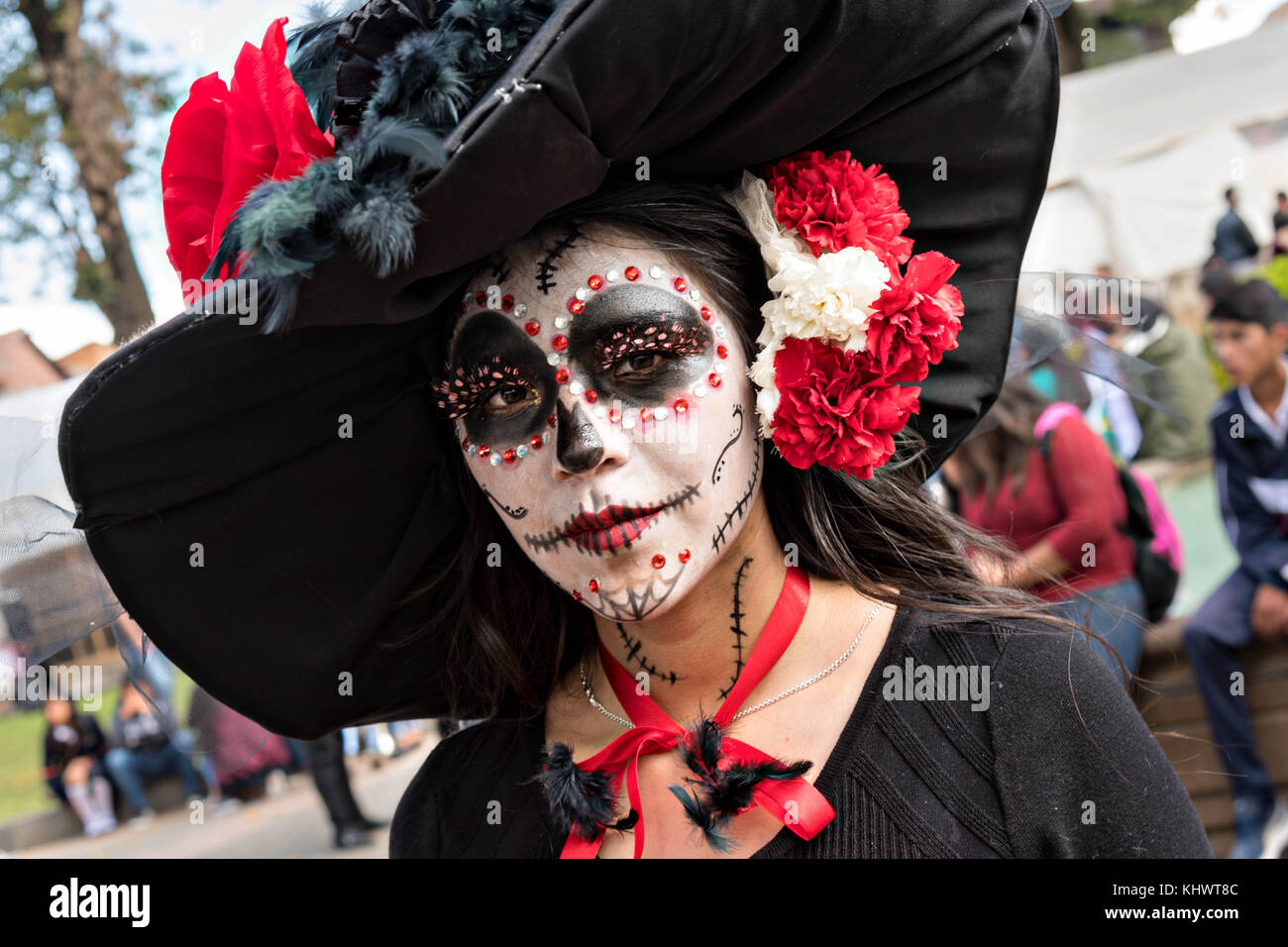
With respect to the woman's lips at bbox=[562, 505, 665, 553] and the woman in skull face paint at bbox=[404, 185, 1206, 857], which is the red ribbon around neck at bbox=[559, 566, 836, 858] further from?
the woman's lips at bbox=[562, 505, 665, 553]

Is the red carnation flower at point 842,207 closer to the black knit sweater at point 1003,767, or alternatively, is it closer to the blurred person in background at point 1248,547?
the black knit sweater at point 1003,767

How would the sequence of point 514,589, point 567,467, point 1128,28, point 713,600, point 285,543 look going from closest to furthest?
point 567,467 < point 713,600 < point 285,543 < point 514,589 < point 1128,28

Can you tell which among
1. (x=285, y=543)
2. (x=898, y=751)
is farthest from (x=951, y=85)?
(x=285, y=543)

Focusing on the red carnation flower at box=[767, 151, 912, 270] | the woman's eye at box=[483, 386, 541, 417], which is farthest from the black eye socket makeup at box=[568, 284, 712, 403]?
the red carnation flower at box=[767, 151, 912, 270]

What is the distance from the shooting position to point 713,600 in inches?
81.1

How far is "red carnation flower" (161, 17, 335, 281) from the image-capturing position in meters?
1.75

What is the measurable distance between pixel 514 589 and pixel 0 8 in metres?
6.36

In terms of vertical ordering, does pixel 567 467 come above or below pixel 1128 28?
below

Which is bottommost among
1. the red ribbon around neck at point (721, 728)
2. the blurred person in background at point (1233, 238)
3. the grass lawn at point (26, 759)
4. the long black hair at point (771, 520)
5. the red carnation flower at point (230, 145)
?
the grass lawn at point (26, 759)

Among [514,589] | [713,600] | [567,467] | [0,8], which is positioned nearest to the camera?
[567,467]

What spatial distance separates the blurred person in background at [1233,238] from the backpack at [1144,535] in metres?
2.93

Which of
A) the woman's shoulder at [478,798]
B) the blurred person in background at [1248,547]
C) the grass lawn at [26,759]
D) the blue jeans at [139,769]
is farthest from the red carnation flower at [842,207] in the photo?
the blue jeans at [139,769]

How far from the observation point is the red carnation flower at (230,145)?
5.75 feet
